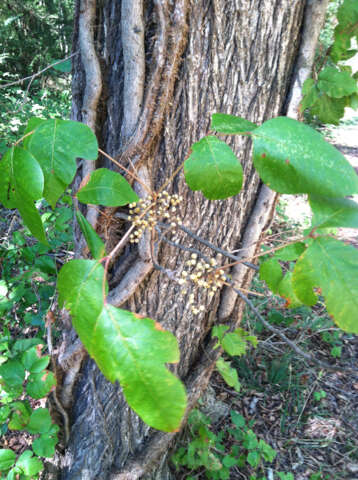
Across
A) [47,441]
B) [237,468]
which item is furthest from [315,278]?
[237,468]

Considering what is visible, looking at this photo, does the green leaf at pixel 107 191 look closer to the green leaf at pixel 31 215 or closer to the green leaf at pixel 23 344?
the green leaf at pixel 31 215

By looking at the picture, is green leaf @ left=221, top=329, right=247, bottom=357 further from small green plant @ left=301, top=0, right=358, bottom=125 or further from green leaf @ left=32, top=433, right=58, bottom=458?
small green plant @ left=301, top=0, right=358, bottom=125

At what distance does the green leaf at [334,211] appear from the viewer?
1.87 feet

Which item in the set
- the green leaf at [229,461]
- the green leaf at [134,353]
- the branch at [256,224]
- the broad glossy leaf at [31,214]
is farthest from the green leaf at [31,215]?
the green leaf at [229,461]

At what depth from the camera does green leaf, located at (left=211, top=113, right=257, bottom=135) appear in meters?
0.60

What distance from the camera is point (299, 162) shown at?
52 centimetres

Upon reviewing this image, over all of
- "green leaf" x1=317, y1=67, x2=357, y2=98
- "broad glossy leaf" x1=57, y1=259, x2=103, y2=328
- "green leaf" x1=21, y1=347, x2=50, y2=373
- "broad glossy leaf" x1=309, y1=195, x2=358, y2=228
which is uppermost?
"green leaf" x1=317, y1=67, x2=357, y2=98

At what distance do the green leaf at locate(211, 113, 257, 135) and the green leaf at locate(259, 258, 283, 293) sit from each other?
364mm

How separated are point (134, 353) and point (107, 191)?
42 cm

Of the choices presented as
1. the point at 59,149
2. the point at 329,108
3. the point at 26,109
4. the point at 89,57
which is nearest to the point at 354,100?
the point at 329,108

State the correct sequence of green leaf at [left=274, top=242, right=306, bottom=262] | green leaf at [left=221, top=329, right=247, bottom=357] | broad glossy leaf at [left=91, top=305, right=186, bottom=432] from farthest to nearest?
1. green leaf at [left=221, top=329, right=247, bottom=357]
2. green leaf at [left=274, top=242, right=306, bottom=262]
3. broad glossy leaf at [left=91, top=305, right=186, bottom=432]

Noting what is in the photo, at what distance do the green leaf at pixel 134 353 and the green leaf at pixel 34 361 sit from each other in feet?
2.69

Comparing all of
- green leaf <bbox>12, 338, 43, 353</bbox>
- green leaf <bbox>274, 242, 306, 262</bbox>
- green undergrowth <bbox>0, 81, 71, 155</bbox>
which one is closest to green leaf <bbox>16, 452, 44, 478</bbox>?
green leaf <bbox>12, 338, 43, 353</bbox>

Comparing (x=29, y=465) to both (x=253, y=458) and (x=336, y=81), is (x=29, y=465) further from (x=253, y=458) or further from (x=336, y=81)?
(x=336, y=81)
